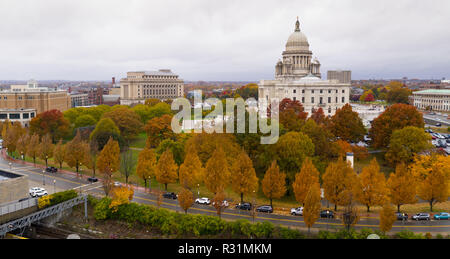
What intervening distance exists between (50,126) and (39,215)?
3571 centimetres

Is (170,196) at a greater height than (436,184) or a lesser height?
lesser

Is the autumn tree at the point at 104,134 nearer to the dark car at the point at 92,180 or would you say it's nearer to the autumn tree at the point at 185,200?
the dark car at the point at 92,180

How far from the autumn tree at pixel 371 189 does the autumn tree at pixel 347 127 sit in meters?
21.0

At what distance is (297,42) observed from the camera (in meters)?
103

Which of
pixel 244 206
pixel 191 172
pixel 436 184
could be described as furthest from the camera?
pixel 191 172

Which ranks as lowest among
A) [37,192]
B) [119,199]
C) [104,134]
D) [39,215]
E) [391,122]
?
[39,215]

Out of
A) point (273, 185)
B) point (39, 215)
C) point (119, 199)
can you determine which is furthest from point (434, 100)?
point (39, 215)

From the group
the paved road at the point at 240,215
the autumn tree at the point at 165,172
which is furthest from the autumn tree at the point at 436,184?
the autumn tree at the point at 165,172

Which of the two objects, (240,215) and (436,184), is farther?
(436,184)

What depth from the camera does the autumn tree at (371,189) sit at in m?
30.0

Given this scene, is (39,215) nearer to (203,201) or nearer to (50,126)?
(203,201)

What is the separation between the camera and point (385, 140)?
4791 cm

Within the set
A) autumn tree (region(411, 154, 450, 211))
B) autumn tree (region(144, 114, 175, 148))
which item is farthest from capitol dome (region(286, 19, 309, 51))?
autumn tree (region(411, 154, 450, 211))
